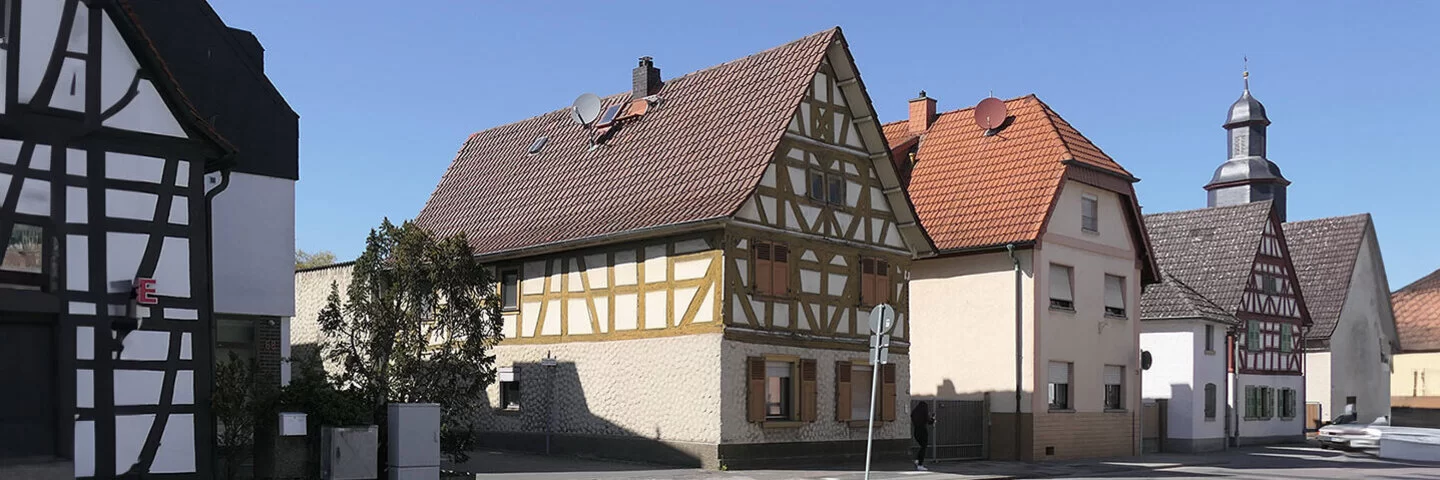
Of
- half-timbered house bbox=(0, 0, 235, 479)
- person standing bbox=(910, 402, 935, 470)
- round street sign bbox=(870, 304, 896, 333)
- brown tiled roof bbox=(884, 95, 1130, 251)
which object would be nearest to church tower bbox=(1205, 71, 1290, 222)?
brown tiled roof bbox=(884, 95, 1130, 251)

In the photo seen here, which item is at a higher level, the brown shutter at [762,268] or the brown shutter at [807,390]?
the brown shutter at [762,268]

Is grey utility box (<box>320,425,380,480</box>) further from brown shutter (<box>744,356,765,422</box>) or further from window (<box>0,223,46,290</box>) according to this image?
brown shutter (<box>744,356,765,422</box>)

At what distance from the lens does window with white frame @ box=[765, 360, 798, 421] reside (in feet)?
86.5

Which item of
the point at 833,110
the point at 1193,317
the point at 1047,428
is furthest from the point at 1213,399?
the point at 833,110

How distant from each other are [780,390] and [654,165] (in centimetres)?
525

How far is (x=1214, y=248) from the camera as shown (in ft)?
148

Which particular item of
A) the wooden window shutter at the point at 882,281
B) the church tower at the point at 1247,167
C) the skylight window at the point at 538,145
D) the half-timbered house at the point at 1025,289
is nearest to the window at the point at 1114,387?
the half-timbered house at the point at 1025,289

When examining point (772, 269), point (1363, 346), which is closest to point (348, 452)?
point (772, 269)

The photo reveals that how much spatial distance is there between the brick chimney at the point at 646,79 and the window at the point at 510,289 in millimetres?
4866

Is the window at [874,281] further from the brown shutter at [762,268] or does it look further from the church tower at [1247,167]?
the church tower at [1247,167]

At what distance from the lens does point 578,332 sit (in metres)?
28.3

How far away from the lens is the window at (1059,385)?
32.3m

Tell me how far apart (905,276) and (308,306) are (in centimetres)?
1531

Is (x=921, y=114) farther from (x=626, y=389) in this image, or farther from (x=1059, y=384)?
(x=626, y=389)
